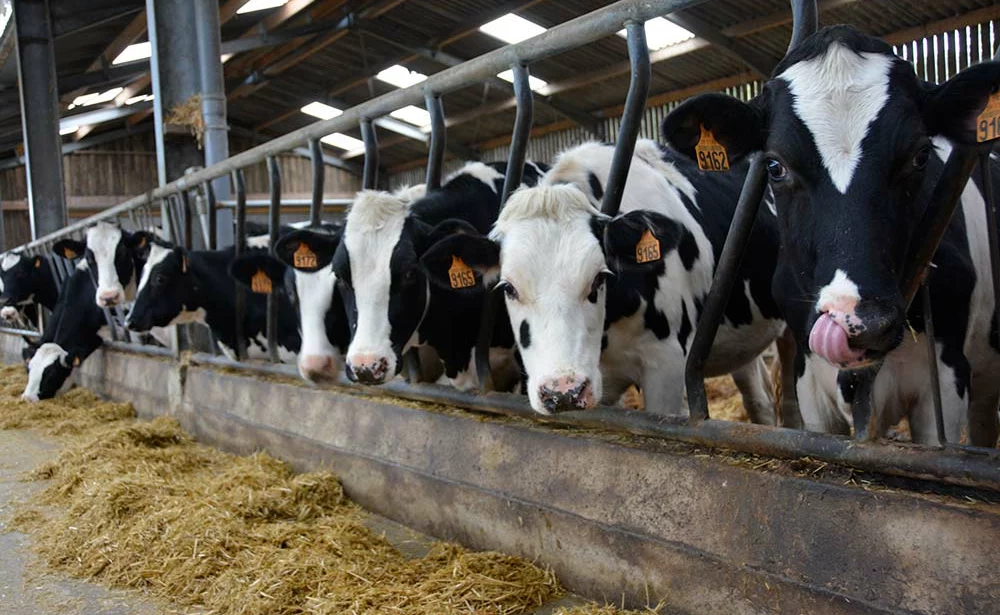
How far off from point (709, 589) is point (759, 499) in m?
0.32

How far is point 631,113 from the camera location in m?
3.17

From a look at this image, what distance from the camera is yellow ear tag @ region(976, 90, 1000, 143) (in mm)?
2102

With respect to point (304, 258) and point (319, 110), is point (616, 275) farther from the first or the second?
point (319, 110)

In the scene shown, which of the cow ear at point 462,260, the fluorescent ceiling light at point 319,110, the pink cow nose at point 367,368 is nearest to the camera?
the cow ear at point 462,260

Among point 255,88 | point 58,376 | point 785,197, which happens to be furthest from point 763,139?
point 255,88

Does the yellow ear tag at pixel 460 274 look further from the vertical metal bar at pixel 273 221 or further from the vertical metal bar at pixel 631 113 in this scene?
the vertical metal bar at pixel 273 221

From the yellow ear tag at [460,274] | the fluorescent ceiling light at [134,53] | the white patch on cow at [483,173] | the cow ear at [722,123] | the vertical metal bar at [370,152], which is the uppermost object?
the fluorescent ceiling light at [134,53]

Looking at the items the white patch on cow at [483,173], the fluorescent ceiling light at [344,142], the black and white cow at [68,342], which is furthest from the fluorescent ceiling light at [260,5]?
the white patch on cow at [483,173]

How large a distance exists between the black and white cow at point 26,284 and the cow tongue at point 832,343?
1175cm

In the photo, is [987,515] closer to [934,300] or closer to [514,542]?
[934,300]

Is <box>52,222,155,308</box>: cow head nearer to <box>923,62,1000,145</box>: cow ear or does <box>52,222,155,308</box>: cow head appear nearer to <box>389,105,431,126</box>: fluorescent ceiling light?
<box>923,62,1000,145</box>: cow ear

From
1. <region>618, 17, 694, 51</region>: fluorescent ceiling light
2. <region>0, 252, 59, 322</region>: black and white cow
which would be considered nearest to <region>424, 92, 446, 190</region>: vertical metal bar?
<region>618, 17, 694, 51</region>: fluorescent ceiling light

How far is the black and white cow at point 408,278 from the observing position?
378cm

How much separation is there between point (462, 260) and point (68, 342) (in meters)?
6.95
